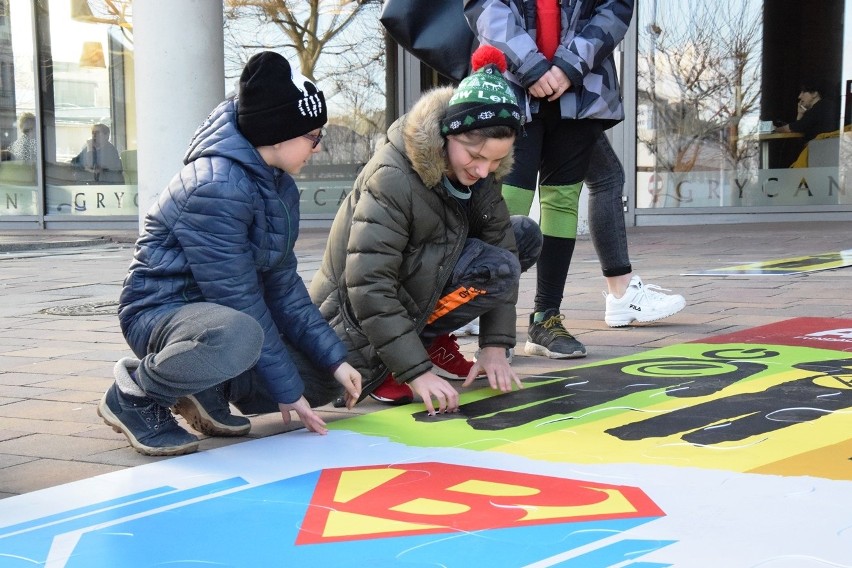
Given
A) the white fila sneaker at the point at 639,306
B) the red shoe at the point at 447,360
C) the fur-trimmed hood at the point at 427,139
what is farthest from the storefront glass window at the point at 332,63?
the fur-trimmed hood at the point at 427,139

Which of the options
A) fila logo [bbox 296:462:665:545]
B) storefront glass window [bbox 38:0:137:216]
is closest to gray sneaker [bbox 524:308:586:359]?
fila logo [bbox 296:462:665:545]

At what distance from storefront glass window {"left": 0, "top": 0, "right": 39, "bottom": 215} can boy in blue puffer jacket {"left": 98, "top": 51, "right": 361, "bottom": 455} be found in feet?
40.7

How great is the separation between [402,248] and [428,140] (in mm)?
300

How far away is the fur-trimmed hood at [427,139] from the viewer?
3.14 metres

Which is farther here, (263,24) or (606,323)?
(263,24)

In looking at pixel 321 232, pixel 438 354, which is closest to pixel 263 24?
pixel 321 232

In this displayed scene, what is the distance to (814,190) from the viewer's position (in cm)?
1148

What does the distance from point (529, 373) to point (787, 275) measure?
303 cm

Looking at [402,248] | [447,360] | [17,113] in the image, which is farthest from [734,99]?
[402,248]

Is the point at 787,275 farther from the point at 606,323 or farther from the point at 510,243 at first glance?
the point at 510,243

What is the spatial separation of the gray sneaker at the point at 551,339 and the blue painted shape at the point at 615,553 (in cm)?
194

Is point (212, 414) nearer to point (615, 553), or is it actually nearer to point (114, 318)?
point (615, 553)

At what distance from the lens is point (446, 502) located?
231 centimetres

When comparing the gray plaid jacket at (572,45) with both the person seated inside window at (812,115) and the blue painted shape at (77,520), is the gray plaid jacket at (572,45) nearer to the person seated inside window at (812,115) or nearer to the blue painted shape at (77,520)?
the blue painted shape at (77,520)
